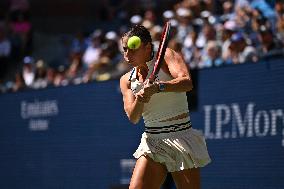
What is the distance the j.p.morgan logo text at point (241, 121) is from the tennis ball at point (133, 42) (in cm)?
253

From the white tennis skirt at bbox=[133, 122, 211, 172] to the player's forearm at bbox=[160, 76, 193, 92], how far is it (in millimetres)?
530

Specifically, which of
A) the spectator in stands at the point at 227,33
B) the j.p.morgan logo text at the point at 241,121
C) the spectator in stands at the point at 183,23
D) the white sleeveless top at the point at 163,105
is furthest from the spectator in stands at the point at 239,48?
the white sleeveless top at the point at 163,105

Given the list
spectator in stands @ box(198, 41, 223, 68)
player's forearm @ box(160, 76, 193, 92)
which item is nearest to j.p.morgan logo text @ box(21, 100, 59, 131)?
spectator in stands @ box(198, 41, 223, 68)

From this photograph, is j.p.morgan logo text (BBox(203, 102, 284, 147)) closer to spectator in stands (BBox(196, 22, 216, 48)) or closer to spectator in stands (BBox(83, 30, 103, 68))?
spectator in stands (BBox(196, 22, 216, 48))

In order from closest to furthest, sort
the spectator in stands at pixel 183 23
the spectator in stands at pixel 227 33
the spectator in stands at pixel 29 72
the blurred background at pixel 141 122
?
the blurred background at pixel 141 122
the spectator in stands at pixel 227 33
the spectator in stands at pixel 183 23
the spectator in stands at pixel 29 72

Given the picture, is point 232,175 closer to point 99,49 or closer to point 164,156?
point 164,156

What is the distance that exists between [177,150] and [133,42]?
98 centimetres

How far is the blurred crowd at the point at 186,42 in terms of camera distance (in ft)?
32.0

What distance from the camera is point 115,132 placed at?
10375 mm

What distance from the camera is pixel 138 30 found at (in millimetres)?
6148

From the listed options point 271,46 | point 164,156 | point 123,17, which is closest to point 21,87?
point 123,17

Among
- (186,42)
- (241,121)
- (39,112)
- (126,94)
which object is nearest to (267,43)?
(241,121)

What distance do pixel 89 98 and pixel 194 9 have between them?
9.84ft

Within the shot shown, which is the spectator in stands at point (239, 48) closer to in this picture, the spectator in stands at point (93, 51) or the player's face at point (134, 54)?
the player's face at point (134, 54)
